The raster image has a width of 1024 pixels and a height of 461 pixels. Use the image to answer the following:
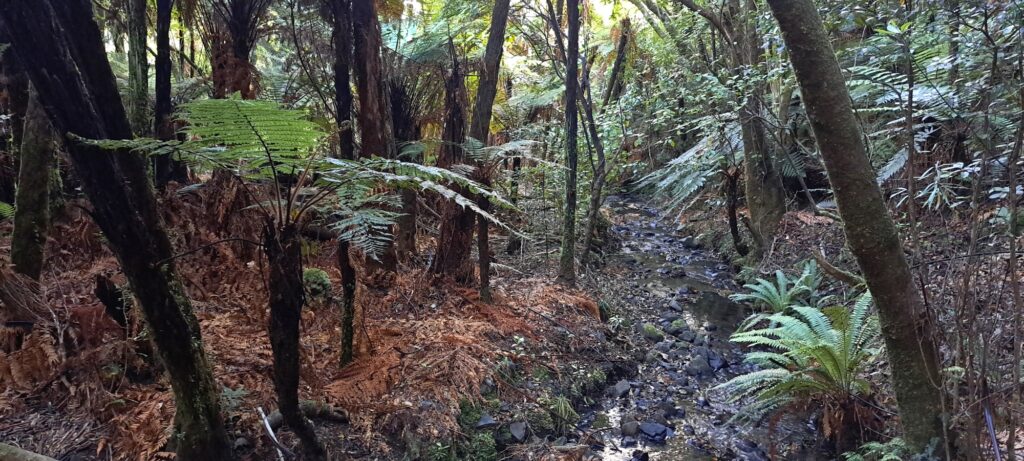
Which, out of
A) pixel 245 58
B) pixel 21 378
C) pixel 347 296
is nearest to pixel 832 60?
pixel 347 296

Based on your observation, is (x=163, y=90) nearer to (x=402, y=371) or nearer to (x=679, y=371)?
(x=402, y=371)

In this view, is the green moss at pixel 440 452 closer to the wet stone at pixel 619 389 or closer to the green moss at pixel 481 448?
the green moss at pixel 481 448

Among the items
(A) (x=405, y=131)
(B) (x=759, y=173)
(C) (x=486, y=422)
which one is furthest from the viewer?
(B) (x=759, y=173)

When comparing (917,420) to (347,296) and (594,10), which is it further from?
(594,10)

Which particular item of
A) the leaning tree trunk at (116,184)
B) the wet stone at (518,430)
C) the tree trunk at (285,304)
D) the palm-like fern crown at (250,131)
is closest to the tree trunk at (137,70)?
the leaning tree trunk at (116,184)

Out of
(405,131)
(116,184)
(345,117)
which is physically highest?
(405,131)

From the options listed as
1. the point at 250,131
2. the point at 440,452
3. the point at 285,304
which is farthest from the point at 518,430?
the point at 250,131

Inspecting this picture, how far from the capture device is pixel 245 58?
4480 mm

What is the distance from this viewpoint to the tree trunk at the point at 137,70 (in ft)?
11.0

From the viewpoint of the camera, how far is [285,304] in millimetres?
1803

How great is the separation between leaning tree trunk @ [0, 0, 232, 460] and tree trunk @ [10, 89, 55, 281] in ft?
4.73

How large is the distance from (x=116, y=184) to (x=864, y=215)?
2902mm

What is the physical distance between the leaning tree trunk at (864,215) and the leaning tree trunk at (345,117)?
218 centimetres

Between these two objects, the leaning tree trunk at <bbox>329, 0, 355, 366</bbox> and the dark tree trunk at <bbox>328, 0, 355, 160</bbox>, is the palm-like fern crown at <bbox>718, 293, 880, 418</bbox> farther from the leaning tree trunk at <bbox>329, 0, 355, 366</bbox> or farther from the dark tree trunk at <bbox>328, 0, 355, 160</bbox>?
the dark tree trunk at <bbox>328, 0, 355, 160</bbox>
